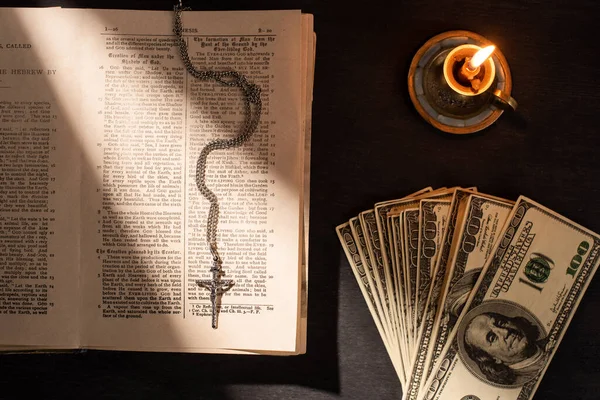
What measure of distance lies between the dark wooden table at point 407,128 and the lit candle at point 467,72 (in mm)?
50

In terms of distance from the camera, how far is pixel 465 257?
0.67 metres

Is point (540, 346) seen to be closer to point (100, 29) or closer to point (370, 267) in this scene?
point (370, 267)

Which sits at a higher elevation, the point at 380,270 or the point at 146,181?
the point at 146,181

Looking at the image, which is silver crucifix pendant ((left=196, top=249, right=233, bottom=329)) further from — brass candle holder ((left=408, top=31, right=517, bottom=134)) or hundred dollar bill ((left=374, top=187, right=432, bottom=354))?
brass candle holder ((left=408, top=31, right=517, bottom=134))

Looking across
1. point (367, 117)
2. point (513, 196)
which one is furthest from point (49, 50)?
point (513, 196)

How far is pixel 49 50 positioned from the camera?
66cm

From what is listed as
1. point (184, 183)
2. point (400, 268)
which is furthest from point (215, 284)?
point (400, 268)

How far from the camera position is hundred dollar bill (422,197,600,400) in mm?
669

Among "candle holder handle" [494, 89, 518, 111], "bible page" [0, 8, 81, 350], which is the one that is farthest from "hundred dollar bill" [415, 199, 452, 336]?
"bible page" [0, 8, 81, 350]

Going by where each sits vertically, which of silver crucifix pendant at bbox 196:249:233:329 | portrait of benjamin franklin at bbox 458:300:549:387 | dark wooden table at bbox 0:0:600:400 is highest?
dark wooden table at bbox 0:0:600:400

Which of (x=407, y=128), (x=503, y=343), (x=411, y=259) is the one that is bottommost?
(x=503, y=343)

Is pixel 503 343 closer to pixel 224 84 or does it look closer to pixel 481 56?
pixel 481 56

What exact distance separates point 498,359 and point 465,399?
2.7 inches

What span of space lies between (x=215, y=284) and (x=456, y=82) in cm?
40
